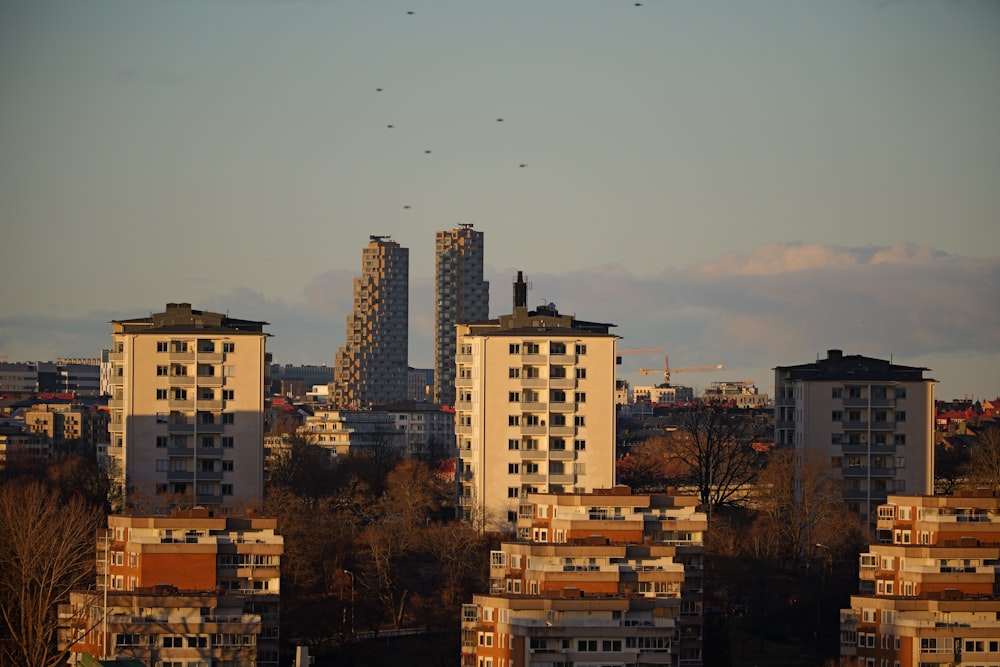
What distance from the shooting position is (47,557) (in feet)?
206

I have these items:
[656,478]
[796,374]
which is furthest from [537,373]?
[656,478]

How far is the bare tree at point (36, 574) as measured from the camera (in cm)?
5728

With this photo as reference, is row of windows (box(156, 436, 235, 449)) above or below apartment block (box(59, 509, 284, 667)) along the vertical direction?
above

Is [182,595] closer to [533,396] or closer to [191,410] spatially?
[191,410]

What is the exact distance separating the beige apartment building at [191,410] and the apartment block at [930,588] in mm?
27761

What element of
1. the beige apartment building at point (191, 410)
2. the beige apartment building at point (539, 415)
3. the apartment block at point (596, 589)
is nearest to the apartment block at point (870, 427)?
the beige apartment building at point (539, 415)

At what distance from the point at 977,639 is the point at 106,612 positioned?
26.1 meters

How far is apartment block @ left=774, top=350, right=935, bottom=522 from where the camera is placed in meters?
90.6

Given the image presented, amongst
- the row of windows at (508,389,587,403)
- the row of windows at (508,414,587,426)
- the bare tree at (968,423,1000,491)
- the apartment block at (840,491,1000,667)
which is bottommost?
the apartment block at (840,491,1000,667)

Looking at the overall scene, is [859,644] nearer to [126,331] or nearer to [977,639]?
[977,639]

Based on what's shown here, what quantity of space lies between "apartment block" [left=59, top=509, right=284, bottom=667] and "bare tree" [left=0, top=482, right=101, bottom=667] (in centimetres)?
75

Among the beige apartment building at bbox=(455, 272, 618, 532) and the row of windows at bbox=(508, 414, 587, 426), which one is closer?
the beige apartment building at bbox=(455, 272, 618, 532)

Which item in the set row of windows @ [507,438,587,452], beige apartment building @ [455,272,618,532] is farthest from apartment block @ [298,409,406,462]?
row of windows @ [507,438,587,452]

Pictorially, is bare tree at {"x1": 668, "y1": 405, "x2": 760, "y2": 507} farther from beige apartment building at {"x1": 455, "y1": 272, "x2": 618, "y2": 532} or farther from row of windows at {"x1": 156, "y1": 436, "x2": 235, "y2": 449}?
row of windows at {"x1": 156, "y1": 436, "x2": 235, "y2": 449}
